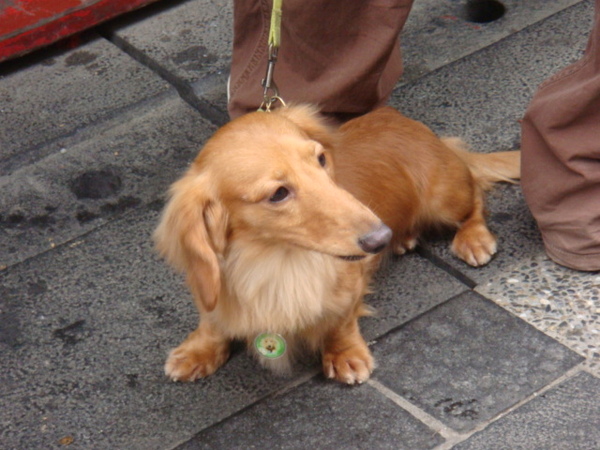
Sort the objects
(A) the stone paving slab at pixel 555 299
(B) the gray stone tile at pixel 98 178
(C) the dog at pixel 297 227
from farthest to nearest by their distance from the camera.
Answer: (B) the gray stone tile at pixel 98 178 < (A) the stone paving slab at pixel 555 299 < (C) the dog at pixel 297 227

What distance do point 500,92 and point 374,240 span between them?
5.66 feet

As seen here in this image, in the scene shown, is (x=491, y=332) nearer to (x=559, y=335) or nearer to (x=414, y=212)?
(x=559, y=335)

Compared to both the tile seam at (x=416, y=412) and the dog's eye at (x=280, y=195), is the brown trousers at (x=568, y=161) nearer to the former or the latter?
the tile seam at (x=416, y=412)

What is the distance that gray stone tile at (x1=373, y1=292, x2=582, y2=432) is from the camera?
7.55 ft

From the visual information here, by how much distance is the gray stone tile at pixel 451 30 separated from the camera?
3.79m

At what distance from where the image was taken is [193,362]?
248 centimetres

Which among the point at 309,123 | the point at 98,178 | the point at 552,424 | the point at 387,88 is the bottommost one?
the point at 98,178

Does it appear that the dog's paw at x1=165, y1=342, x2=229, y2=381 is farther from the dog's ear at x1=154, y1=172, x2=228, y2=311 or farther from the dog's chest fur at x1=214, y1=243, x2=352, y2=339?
the dog's ear at x1=154, y1=172, x2=228, y2=311

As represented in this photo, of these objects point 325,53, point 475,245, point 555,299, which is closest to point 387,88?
point 325,53

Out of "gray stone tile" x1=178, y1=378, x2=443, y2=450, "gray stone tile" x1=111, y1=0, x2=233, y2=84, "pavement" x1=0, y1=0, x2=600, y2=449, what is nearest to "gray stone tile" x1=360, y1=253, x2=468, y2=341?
"pavement" x1=0, y1=0, x2=600, y2=449

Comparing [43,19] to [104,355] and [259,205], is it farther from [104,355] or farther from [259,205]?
[259,205]

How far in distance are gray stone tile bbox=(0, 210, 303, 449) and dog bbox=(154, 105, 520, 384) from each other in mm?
83

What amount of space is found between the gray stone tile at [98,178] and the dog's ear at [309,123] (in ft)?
3.02

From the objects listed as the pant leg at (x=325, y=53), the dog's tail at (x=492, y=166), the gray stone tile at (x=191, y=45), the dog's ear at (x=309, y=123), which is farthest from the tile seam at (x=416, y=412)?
the gray stone tile at (x=191, y=45)
